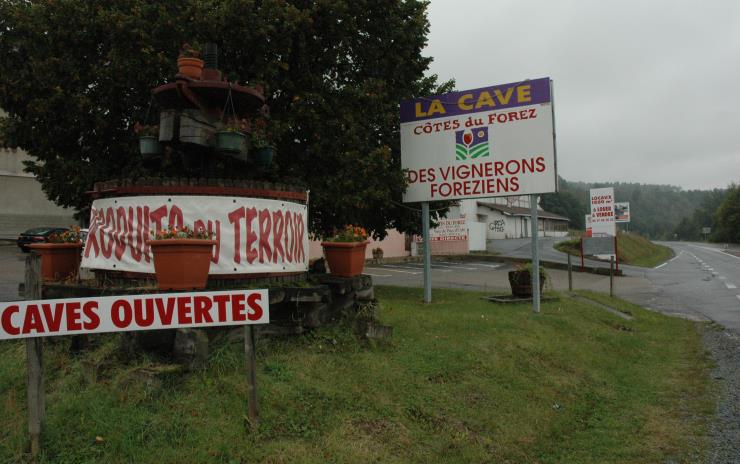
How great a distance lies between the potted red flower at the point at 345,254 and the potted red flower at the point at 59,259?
3183 millimetres

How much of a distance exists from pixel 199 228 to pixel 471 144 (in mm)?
6817

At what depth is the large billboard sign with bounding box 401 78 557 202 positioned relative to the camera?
10.4 m

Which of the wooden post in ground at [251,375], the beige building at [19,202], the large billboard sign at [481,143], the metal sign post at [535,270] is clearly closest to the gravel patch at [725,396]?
the metal sign post at [535,270]

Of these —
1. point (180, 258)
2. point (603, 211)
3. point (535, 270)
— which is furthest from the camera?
point (603, 211)

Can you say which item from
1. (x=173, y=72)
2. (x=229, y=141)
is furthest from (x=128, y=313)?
(x=173, y=72)

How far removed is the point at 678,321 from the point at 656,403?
7.39m

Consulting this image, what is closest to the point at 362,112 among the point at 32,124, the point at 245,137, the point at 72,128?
the point at 245,137

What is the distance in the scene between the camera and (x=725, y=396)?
660 cm

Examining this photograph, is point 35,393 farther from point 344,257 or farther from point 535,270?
point 535,270

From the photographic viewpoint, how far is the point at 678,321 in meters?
12.6

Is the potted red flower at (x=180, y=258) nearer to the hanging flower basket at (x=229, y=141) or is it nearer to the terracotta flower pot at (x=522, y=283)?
the hanging flower basket at (x=229, y=141)

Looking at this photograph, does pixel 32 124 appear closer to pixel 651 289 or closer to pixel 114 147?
pixel 114 147

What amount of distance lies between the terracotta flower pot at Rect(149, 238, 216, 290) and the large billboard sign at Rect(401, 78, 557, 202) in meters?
6.95

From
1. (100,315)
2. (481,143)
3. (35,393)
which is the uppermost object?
(481,143)
